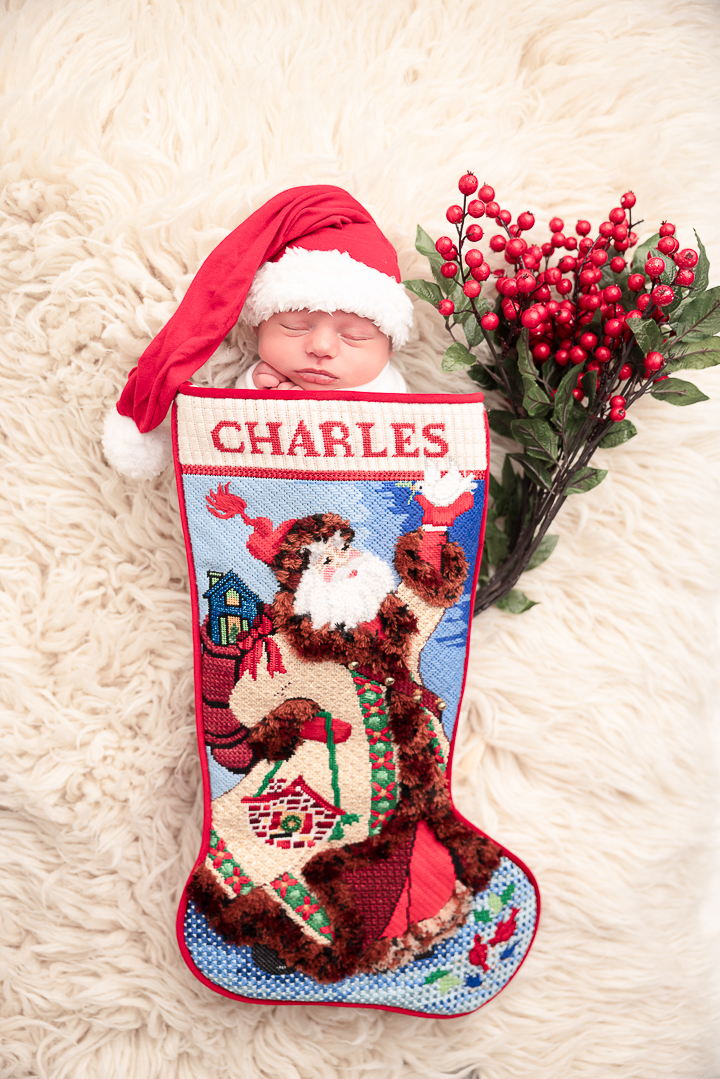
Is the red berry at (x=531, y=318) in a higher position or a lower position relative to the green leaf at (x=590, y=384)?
higher

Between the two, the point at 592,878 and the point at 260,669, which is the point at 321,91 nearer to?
the point at 260,669

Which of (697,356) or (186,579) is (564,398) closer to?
(697,356)

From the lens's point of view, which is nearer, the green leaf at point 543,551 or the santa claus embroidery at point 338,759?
the santa claus embroidery at point 338,759

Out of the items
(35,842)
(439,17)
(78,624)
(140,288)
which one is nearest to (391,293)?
(140,288)

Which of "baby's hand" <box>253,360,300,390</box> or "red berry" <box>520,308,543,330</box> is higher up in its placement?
"red berry" <box>520,308,543,330</box>

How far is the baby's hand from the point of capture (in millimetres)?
872

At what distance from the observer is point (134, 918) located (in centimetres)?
96

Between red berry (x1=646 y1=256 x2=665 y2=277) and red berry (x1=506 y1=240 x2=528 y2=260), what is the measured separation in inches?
6.1

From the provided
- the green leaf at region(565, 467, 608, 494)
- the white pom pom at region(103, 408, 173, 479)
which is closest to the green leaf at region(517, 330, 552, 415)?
the green leaf at region(565, 467, 608, 494)

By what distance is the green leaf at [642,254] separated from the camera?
0.89m

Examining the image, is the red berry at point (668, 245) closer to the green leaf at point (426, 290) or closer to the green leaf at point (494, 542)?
the green leaf at point (426, 290)

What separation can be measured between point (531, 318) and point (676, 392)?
23 cm

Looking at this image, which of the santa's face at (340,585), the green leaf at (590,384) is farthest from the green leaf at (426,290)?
the santa's face at (340,585)

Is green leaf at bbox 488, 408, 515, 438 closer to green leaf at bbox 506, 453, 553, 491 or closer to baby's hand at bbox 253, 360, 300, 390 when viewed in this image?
green leaf at bbox 506, 453, 553, 491
